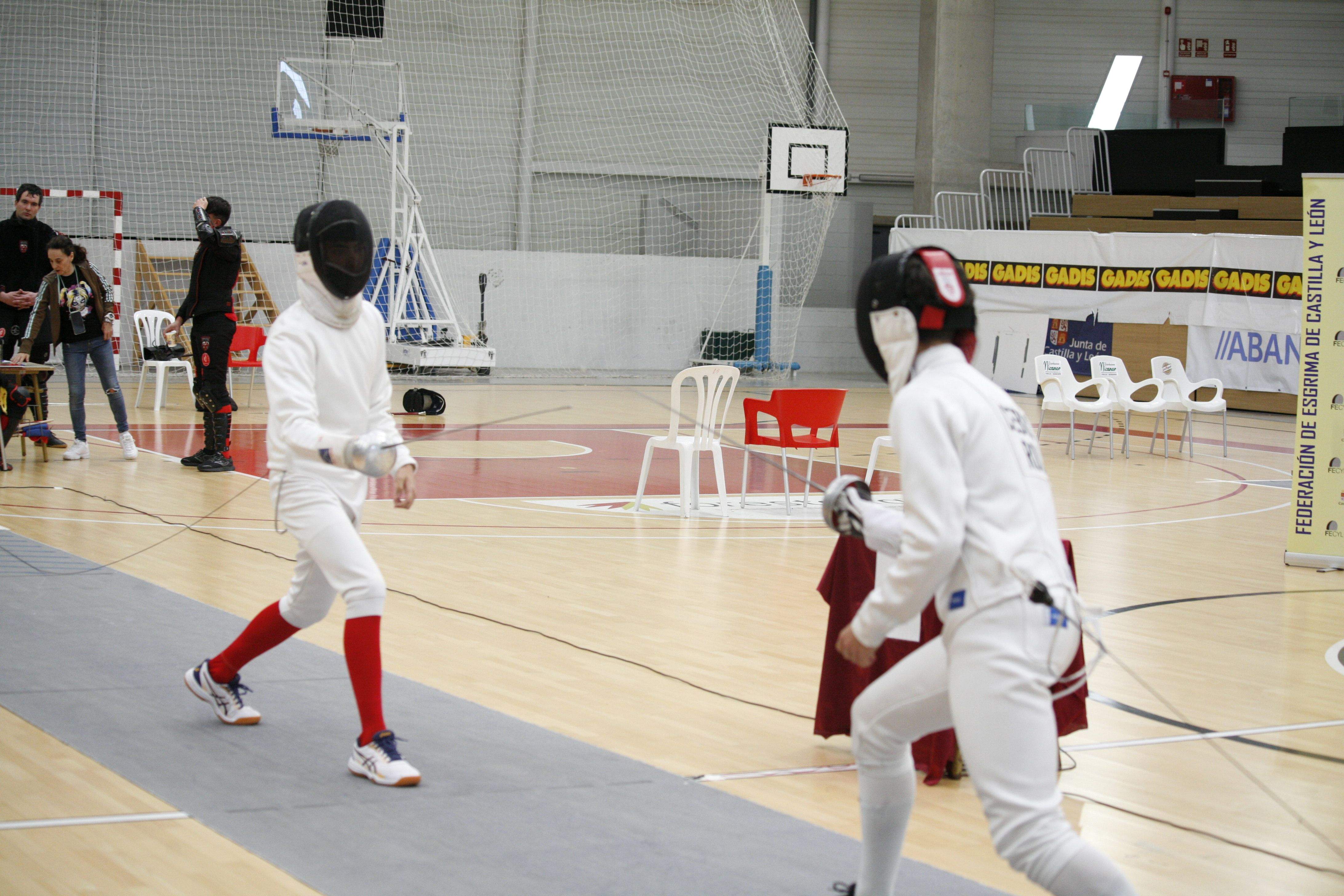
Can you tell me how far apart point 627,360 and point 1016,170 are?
744 centimetres

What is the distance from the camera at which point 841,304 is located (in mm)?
23922

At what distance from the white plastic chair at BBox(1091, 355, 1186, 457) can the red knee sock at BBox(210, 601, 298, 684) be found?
10.4 meters

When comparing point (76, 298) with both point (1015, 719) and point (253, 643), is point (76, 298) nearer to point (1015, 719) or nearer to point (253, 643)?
point (253, 643)

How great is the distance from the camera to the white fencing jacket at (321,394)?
3.39 meters

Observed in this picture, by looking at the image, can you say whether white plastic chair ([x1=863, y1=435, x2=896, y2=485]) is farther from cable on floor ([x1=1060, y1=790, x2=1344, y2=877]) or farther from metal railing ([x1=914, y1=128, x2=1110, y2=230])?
metal railing ([x1=914, y1=128, x2=1110, y2=230])

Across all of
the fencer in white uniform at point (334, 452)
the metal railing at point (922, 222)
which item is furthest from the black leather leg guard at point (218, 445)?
the metal railing at point (922, 222)

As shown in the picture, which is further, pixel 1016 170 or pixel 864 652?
pixel 1016 170

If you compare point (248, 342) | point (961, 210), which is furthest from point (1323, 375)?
point (961, 210)

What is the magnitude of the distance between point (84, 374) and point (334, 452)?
7.09 m

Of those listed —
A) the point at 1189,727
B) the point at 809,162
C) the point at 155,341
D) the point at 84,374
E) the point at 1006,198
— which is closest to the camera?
the point at 1189,727

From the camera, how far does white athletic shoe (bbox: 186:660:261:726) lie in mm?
3838

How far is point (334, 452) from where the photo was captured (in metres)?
3.35

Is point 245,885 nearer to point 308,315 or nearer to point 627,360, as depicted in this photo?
point 308,315

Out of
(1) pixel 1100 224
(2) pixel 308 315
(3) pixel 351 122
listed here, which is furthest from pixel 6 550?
(1) pixel 1100 224
